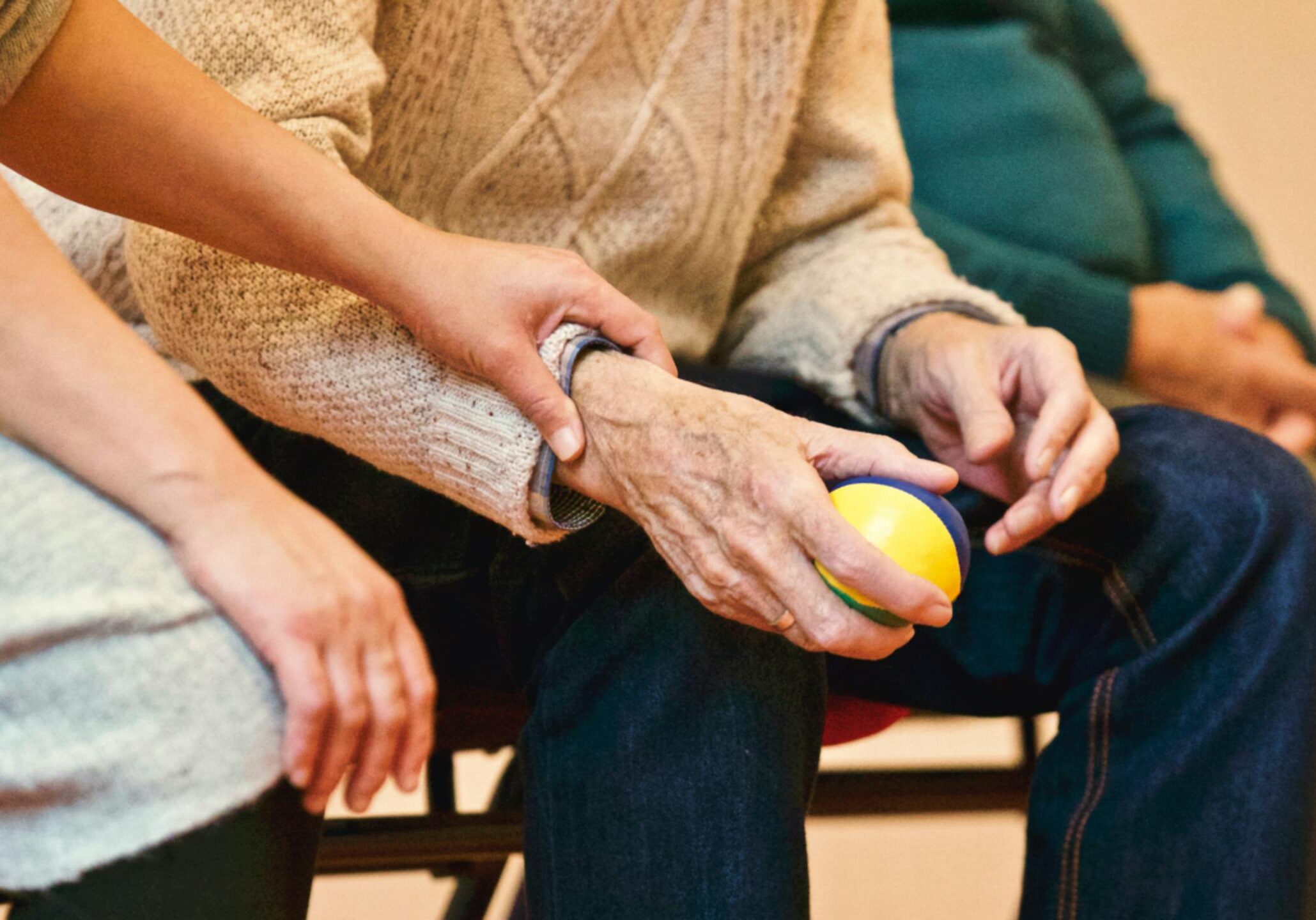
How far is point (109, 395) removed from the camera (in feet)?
1.26

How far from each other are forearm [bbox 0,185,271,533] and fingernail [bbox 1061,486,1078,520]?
0.43 meters

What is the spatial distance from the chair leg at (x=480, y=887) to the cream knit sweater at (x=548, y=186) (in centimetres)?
42

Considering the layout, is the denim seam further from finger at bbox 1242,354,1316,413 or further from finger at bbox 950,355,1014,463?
finger at bbox 1242,354,1316,413

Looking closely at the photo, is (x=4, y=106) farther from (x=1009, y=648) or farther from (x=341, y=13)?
(x=1009, y=648)

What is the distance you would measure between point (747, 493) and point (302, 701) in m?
0.21

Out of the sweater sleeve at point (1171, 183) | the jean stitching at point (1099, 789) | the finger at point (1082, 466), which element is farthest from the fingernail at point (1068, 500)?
the sweater sleeve at point (1171, 183)

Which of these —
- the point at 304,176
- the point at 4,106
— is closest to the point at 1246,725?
the point at 304,176

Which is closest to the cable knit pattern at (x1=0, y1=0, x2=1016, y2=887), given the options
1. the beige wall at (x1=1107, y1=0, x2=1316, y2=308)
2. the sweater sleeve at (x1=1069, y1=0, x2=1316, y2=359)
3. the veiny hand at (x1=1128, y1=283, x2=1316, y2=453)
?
the veiny hand at (x1=1128, y1=283, x2=1316, y2=453)

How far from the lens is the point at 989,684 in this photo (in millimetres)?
701

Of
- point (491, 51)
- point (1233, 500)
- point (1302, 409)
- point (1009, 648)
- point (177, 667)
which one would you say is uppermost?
point (491, 51)

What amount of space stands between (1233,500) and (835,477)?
27 cm

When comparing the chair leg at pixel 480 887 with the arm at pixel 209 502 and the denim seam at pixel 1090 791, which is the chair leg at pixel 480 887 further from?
the arm at pixel 209 502

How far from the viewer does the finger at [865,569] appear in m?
0.47

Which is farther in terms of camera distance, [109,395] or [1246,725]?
[1246,725]
